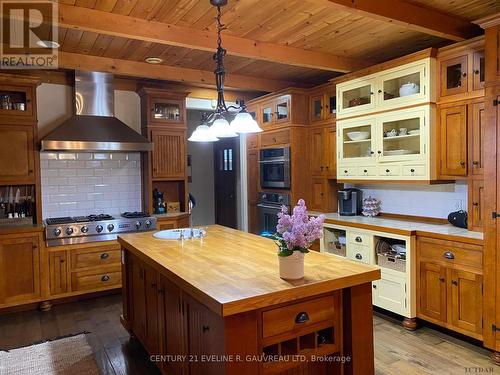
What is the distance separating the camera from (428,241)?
3186mm

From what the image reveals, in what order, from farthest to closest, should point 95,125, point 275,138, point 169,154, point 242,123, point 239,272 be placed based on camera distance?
point 275,138 → point 169,154 → point 95,125 → point 242,123 → point 239,272

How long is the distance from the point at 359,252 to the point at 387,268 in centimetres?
34

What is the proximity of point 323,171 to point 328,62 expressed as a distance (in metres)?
1.34

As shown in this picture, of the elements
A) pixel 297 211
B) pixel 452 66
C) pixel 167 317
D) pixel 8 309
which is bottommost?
pixel 8 309

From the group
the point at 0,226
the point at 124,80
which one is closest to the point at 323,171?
the point at 124,80

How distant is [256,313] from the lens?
1.66 meters

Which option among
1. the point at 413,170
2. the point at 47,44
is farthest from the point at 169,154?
the point at 413,170

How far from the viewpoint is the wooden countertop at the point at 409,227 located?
9.73ft

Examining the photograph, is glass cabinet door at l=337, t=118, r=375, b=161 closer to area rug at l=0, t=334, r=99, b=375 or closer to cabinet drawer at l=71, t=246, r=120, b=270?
cabinet drawer at l=71, t=246, r=120, b=270

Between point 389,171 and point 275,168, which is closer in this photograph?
point 389,171

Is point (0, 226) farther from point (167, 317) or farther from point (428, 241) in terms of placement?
point (428, 241)

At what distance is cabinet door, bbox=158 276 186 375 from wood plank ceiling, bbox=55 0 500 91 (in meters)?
2.02

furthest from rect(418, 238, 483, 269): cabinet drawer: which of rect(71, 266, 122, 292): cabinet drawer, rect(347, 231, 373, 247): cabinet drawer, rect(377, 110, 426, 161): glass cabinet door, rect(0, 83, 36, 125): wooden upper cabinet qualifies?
rect(0, 83, 36, 125): wooden upper cabinet

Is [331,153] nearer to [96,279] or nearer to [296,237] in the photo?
[296,237]
